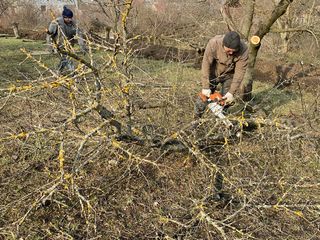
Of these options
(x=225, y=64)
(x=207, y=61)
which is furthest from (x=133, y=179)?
(x=225, y=64)

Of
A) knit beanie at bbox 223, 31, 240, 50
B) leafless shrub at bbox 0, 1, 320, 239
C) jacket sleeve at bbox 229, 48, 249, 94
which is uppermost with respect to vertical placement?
knit beanie at bbox 223, 31, 240, 50

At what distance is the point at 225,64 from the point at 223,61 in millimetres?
69

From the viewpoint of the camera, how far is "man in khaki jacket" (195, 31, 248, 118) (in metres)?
3.86

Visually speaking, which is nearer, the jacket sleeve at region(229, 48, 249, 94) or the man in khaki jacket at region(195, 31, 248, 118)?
the man in khaki jacket at region(195, 31, 248, 118)

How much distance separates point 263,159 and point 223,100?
1.01 metres

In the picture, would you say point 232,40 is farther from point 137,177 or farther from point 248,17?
point 248,17

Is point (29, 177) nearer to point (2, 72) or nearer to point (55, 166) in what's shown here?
point (55, 166)

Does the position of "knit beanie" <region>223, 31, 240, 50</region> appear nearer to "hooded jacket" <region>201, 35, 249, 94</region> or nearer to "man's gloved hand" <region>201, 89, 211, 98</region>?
"hooded jacket" <region>201, 35, 249, 94</region>

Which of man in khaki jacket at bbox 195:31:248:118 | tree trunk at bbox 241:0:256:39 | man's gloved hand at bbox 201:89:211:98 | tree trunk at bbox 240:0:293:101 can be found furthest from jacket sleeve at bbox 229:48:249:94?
tree trunk at bbox 241:0:256:39

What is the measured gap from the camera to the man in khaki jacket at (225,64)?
12.7ft

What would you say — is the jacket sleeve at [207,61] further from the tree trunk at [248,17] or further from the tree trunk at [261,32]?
the tree trunk at [248,17]

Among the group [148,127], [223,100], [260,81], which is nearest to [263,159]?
[223,100]

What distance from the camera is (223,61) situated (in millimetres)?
4176

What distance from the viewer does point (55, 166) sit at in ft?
12.1
